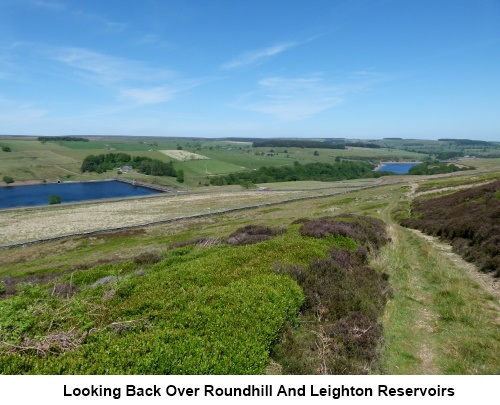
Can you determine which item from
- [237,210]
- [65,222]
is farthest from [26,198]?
[237,210]

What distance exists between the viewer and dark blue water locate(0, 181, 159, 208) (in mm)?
131600

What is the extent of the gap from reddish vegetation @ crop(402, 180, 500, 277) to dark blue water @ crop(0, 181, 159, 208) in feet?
440

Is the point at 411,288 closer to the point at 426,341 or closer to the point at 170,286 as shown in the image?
the point at 426,341

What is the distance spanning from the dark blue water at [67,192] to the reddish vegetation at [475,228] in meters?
134

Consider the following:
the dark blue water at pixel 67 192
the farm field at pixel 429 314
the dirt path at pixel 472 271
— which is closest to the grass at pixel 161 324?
the farm field at pixel 429 314

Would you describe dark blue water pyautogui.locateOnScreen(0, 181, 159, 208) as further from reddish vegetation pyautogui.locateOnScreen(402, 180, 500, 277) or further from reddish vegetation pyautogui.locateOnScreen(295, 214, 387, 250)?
reddish vegetation pyautogui.locateOnScreen(295, 214, 387, 250)

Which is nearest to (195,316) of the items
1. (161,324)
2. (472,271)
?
(161,324)

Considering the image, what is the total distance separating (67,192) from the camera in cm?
15188

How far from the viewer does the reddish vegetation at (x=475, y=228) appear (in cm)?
1803

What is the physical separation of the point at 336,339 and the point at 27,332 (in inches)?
373

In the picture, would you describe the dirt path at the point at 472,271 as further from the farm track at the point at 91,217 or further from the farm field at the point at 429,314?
the farm track at the point at 91,217

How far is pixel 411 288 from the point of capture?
15469mm

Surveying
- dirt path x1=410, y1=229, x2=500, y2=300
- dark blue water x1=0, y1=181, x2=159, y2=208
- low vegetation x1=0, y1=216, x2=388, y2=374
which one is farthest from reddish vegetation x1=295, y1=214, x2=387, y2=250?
dark blue water x1=0, y1=181, x2=159, y2=208

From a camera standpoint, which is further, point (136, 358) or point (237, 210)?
point (237, 210)
